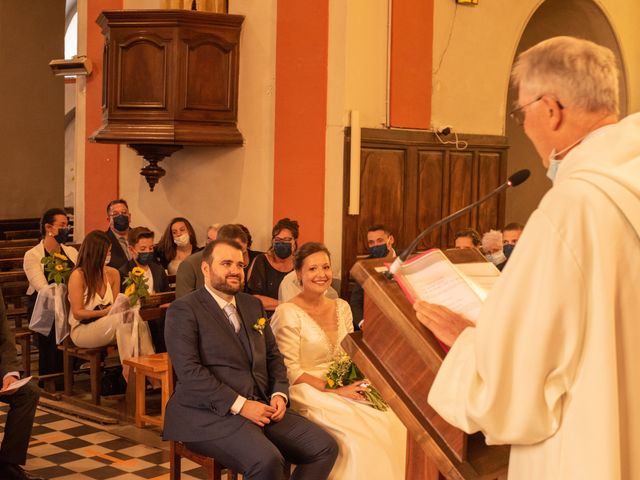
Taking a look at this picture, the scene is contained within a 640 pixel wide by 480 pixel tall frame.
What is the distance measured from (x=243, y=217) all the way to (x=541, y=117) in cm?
617

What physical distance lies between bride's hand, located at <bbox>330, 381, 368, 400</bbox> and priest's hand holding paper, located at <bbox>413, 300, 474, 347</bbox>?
7.98 feet

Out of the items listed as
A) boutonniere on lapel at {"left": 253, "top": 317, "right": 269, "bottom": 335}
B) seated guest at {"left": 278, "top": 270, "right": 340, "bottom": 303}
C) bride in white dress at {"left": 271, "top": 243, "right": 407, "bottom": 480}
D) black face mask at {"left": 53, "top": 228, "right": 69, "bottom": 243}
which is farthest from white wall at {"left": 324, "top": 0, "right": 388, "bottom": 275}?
boutonniere on lapel at {"left": 253, "top": 317, "right": 269, "bottom": 335}

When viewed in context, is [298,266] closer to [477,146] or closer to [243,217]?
[243,217]

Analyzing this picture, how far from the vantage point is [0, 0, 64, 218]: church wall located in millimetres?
13422

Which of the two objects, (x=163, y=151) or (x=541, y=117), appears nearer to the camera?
(x=541, y=117)

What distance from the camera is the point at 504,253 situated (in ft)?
23.8

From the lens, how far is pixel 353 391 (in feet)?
14.7

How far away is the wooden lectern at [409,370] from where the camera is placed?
2098 mm

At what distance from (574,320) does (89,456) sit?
14.2 feet

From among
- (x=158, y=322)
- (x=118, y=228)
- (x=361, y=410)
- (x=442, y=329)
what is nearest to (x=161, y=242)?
(x=118, y=228)

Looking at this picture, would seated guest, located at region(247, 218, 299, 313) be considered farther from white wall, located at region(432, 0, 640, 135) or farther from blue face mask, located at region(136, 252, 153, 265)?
white wall, located at region(432, 0, 640, 135)

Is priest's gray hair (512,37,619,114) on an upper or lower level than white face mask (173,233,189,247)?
upper

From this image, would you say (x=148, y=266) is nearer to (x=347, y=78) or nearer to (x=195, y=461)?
(x=347, y=78)

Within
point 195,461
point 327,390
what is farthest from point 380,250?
point 195,461
